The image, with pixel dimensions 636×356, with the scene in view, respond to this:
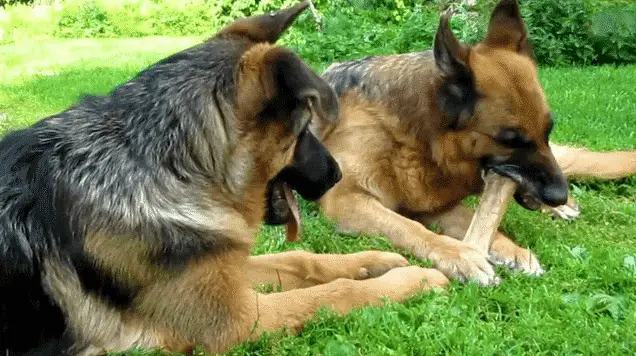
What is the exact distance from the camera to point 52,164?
365cm

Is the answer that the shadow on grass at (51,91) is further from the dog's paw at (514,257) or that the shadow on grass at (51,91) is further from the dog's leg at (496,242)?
the dog's paw at (514,257)

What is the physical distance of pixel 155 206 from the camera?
361cm

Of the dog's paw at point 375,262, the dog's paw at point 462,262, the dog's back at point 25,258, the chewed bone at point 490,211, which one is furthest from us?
the chewed bone at point 490,211

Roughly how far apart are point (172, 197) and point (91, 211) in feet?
1.24

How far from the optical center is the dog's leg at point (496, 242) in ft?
15.3

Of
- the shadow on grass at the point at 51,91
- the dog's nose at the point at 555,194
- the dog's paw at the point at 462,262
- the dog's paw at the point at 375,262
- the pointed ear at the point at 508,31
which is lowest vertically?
the shadow on grass at the point at 51,91

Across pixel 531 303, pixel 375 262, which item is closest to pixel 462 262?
pixel 375 262

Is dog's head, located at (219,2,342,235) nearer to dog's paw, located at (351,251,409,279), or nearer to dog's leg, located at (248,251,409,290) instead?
dog's leg, located at (248,251,409,290)

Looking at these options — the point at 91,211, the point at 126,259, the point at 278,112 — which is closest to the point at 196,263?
the point at 126,259

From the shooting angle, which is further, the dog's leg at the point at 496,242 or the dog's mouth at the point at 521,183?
the dog's mouth at the point at 521,183

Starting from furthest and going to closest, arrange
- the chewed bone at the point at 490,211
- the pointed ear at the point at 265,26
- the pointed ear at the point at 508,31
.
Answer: the pointed ear at the point at 508,31
the chewed bone at the point at 490,211
the pointed ear at the point at 265,26

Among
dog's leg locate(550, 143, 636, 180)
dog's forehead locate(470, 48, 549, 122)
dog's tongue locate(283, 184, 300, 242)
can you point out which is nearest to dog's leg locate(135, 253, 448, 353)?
dog's tongue locate(283, 184, 300, 242)

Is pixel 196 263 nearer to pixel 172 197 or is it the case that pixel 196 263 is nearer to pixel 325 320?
pixel 172 197

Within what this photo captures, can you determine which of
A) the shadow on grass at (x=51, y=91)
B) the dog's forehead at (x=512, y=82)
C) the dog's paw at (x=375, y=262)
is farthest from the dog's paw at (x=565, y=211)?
the shadow on grass at (x=51, y=91)
